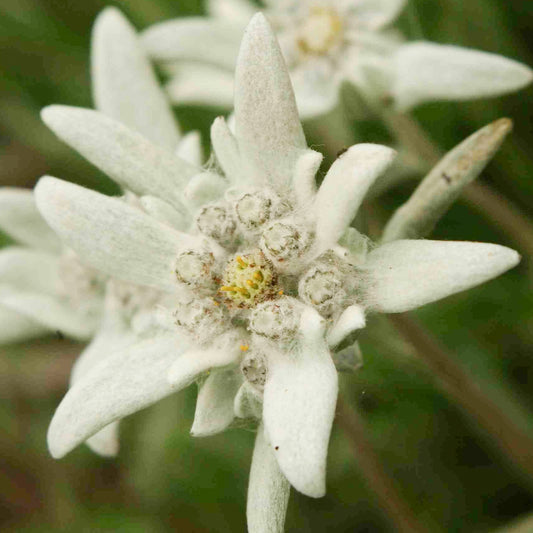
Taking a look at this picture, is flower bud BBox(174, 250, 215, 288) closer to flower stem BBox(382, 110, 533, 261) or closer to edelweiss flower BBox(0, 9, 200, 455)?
edelweiss flower BBox(0, 9, 200, 455)

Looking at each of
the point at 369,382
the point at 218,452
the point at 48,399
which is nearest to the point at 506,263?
the point at 369,382

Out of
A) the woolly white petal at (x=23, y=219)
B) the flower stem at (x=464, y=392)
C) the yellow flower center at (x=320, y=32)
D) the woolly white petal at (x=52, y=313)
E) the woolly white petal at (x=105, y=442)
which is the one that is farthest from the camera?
the yellow flower center at (x=320, y=32)

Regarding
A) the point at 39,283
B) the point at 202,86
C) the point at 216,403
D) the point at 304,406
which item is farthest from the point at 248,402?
the point at 202,86

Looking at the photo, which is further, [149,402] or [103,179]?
[103,179]

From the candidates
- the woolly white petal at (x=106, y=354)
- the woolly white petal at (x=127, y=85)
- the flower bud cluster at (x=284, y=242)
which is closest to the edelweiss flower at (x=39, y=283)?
the woolly white petal at (x=106, y=354)

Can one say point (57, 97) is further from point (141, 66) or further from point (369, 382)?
point (369, 382)

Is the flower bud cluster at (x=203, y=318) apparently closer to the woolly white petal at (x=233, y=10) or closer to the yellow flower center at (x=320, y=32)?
the yellow flower center at (x=320, y=32)
